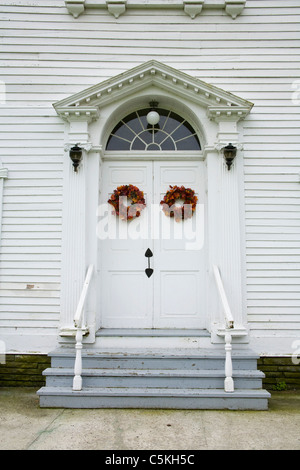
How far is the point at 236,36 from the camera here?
18.4 feet

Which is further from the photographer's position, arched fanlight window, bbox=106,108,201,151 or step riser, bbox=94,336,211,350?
arched fanlight window, bbox=106,108,201,151

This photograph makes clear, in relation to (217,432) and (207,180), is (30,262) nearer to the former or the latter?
(207,180)

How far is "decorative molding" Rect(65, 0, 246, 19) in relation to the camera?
5574 millimetres

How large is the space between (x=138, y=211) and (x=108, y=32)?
2964mm

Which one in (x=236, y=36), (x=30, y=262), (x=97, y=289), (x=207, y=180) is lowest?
(x=97, y=289)

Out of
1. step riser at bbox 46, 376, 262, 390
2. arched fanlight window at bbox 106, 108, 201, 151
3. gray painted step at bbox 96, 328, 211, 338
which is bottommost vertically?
step riser at bbox 46, 376, 262, 390

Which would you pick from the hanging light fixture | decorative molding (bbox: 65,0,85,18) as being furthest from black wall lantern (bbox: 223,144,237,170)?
decorative molding (bbox: 65,0,85,18)

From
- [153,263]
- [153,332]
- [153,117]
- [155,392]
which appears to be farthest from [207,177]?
[155,392]

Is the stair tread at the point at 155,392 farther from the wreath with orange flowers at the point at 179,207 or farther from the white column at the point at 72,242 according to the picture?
the wreath with orange flowers at the point at 179,207

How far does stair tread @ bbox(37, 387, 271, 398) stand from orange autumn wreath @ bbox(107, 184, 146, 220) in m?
2.45

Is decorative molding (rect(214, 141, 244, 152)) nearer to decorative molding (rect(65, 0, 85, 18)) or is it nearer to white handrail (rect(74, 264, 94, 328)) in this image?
white handrail (rect(74, 264, 94, 328))

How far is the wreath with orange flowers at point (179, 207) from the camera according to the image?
5348 mm

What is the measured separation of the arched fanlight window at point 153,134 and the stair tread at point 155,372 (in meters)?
3.33

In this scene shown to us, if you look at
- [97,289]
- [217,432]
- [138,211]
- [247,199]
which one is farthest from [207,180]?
[217,432]
